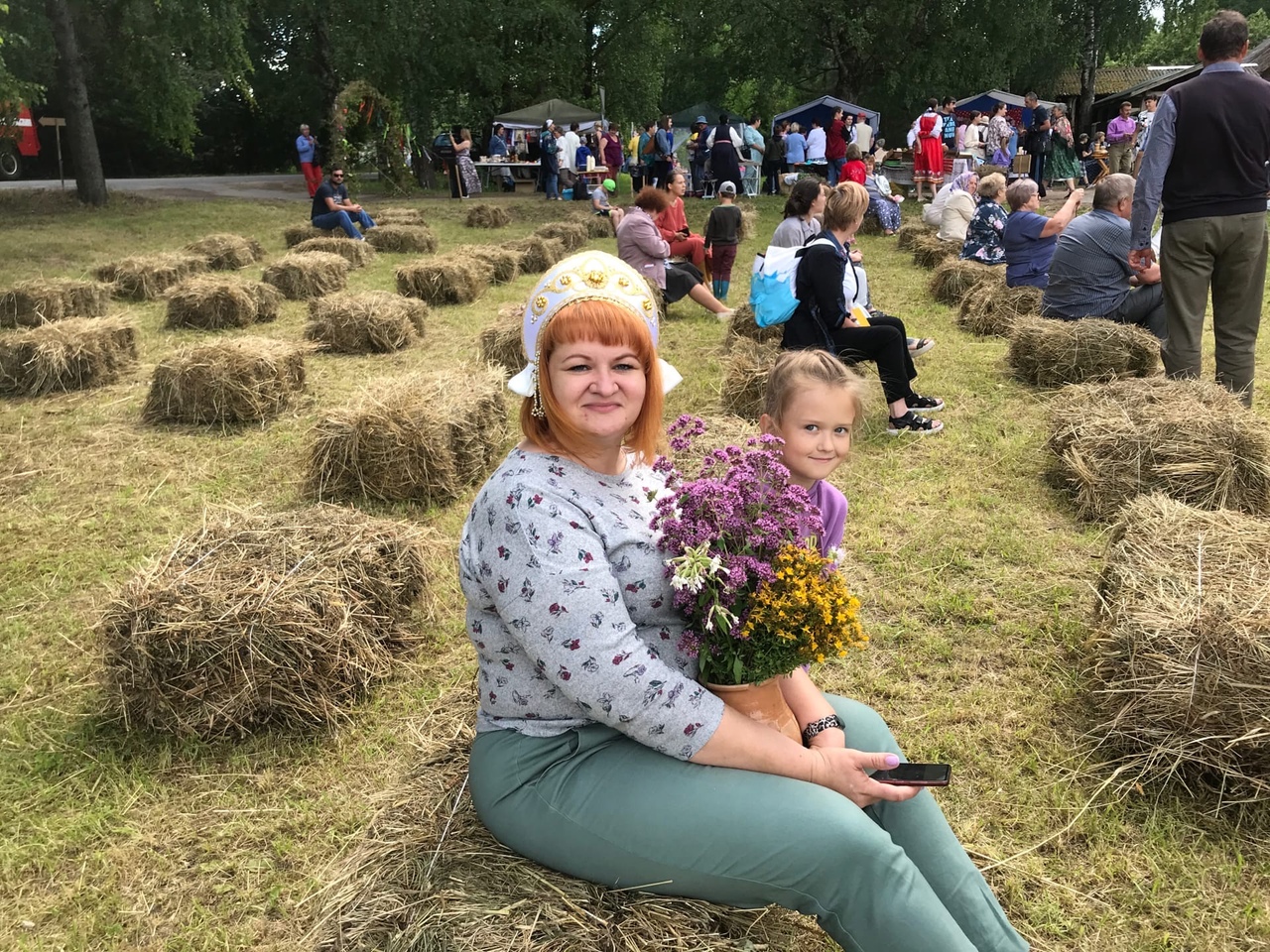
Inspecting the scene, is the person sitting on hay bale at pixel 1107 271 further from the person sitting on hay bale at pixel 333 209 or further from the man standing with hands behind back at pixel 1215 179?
the person sitting on hay bale at pixel 333 209

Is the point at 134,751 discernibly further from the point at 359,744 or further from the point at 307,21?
the point at 307,21

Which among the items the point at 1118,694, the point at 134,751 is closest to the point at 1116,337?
the point at 1118,694

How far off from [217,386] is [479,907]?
18.2ft

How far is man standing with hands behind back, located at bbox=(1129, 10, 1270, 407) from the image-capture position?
558 cm

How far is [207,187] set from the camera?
2798 cm

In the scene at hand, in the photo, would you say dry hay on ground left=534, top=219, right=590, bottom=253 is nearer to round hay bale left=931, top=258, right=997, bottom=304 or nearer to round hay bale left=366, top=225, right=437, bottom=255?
round hay bale left=366, top=225, right=437, bottom=255

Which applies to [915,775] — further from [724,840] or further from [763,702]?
[724,840]

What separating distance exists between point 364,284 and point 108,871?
1034 cm

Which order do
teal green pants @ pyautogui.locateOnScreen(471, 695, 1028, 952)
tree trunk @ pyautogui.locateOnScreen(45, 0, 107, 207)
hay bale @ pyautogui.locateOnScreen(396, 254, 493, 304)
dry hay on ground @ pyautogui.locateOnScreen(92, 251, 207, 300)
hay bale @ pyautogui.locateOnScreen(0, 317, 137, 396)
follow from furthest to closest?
tree trunk @ pyautogui.locateOnScreen(45, 0, 107, 207) → dry hay on ground @ pyautogui.locateOnScreen(92, 251, 207, 300) → hay bale @ pyautogui.locateOnScreen(396, 254, 493, 304) → hay bale @ pyautogui.locateOnScreen(0, 317, 137, 396) → teal green pants @ pyautogui.locateOnScreen(471, 695, 1028, 952)

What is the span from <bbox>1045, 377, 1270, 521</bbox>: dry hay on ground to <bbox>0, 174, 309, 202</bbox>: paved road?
23.1 metres

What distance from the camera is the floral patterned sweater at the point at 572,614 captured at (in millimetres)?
1843

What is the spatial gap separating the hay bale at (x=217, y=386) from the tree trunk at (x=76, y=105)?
622 inches

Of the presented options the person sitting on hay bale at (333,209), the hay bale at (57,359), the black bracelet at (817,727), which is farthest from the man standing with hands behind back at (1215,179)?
the person sitting on hay bale at (333,209)

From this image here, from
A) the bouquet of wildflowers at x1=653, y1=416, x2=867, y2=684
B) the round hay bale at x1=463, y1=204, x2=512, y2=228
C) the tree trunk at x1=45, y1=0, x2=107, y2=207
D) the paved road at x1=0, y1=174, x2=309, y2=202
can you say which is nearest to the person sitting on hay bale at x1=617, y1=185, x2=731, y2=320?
the bouquet of wildflowers at x1=653, y1=416, x2=867, y2=684
